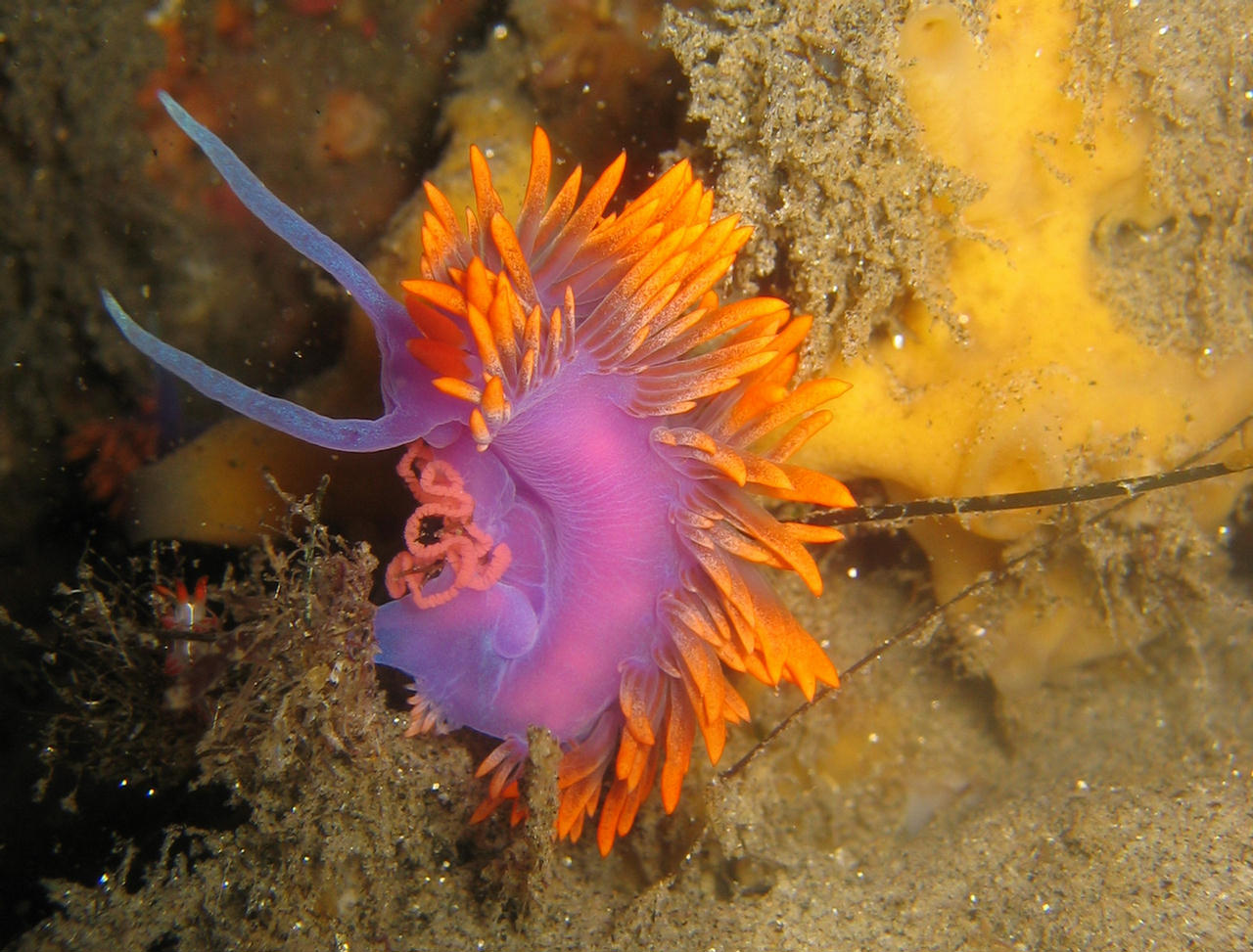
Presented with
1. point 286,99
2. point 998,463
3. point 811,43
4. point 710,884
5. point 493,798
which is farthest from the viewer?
point 286,99

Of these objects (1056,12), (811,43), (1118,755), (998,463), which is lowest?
(1118,755)

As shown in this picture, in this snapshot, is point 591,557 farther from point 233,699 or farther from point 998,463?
point 998,463

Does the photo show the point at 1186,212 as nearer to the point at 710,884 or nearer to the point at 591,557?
the point at 591,557

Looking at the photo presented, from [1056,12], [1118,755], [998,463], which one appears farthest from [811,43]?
[1118,755]

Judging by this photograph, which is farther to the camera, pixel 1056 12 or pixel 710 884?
pixel 710 884

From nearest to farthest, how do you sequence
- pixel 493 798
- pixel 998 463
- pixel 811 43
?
1. pixel 811 43
2. pixel 493 798
3. pixel 998 463

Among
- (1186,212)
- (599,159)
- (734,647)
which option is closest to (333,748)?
(734,647)

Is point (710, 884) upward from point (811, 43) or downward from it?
downward
